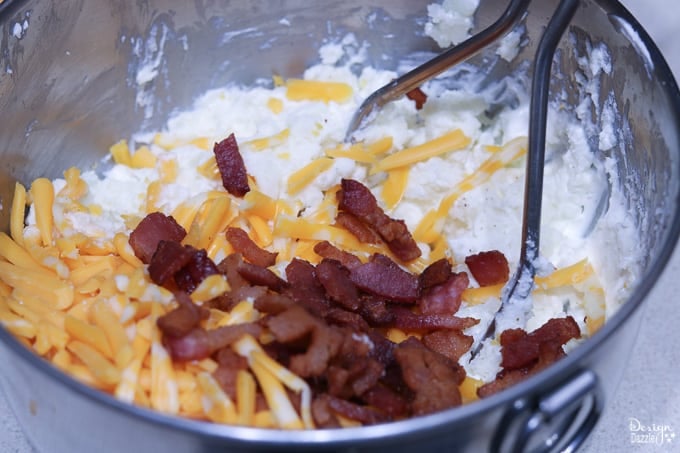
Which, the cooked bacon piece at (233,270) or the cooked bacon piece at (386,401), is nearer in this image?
the cooked bacon piece at (386,401)

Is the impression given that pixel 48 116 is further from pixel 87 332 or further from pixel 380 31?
pixel 380 31

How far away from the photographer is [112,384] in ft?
3.49

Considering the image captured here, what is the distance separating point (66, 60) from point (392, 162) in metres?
0.65

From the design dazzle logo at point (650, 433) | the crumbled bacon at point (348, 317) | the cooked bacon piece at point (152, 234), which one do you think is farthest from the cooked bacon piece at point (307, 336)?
the design dazzle logo at point (650, 433)

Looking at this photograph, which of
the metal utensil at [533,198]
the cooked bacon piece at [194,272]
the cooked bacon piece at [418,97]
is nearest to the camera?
the cooked bacon piece at [194,272]

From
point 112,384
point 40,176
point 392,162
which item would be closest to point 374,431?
point 112,384

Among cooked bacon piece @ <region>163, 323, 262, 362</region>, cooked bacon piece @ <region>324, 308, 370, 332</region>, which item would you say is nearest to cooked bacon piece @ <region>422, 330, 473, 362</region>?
cooked bacon piece @ <region>324, 308, 370, 332</region>

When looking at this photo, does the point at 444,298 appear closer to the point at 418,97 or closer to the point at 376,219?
the point at 376,219

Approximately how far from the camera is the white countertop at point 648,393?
54.0 inches

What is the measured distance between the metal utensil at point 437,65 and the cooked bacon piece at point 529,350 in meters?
0.52

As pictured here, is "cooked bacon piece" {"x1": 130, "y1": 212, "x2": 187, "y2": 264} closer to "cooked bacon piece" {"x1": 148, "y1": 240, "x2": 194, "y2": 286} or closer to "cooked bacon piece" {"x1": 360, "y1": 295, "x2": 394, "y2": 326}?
"cooked bacon piece" {"x1": 148, "y1": 240, "x2": 194, "y2": 286}

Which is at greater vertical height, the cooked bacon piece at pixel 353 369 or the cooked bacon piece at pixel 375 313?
the cooked bacon piece at pixel 353 369

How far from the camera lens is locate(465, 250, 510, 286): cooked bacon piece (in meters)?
1.43

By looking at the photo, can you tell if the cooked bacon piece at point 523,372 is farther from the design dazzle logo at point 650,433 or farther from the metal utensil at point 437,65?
the metal utensil at point 437,65
